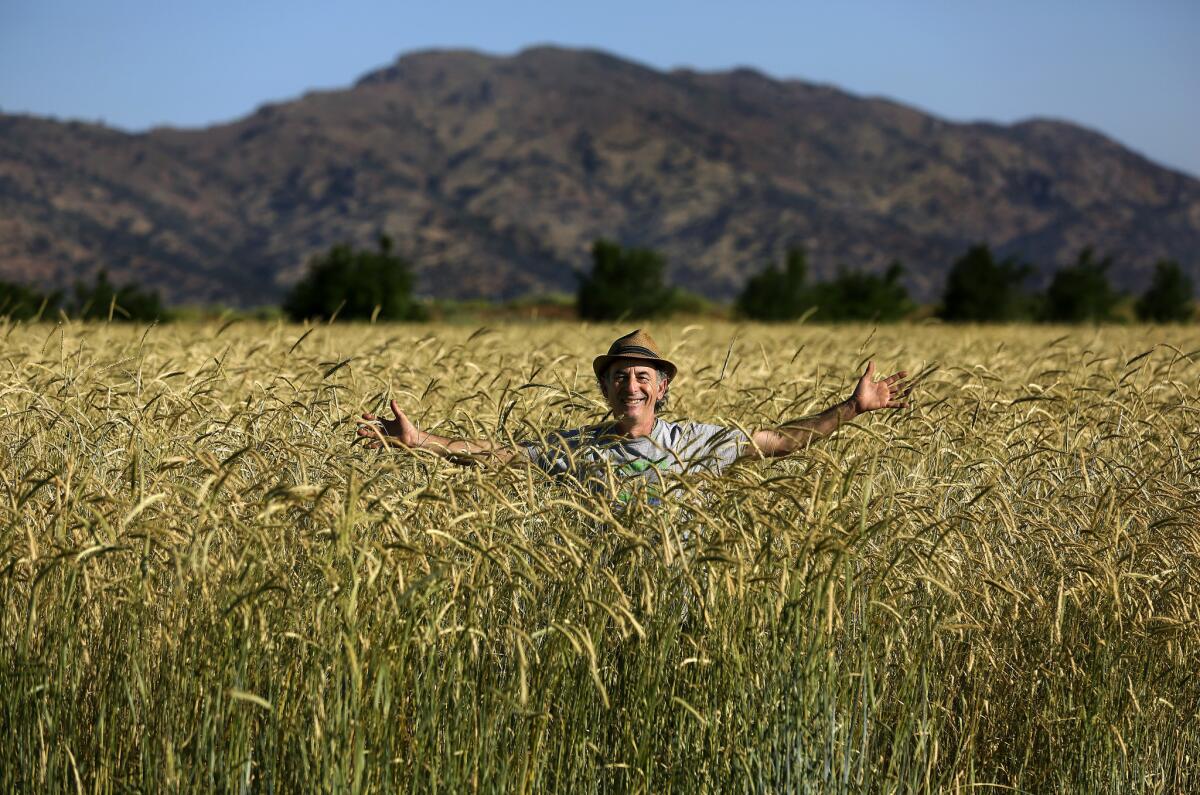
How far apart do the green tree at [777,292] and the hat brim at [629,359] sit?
32.8m

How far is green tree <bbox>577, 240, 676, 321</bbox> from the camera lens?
3672 centimetres

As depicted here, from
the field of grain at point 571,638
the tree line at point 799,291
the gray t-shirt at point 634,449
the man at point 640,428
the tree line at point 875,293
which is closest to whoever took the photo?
the field of grain at point 571,638

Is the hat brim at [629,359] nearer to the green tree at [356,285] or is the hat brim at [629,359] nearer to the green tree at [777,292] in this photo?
the green tree at [356,285]

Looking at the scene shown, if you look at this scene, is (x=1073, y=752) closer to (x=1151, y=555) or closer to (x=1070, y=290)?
(x=1151, y=555)

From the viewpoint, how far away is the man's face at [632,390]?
13.2 feet

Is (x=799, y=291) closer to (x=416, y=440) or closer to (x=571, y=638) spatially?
(x=416, y=440)

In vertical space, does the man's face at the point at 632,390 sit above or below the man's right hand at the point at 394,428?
above

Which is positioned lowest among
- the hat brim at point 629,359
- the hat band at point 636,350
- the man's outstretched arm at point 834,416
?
the man's outstretched arm at point 834,416

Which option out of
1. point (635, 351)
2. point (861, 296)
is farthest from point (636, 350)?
point (861, 296)

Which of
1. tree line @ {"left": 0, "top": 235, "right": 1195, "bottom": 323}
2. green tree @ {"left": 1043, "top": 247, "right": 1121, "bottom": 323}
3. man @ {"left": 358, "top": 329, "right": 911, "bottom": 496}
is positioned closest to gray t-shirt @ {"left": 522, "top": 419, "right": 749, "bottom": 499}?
man @ {"left": 358, "top": 329, "right": 911, "bottom": 496}

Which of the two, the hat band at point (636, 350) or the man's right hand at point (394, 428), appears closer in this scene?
the man's right hand at point (394, 428)

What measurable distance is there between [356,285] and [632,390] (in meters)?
29.7

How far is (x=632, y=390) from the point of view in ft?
13.2

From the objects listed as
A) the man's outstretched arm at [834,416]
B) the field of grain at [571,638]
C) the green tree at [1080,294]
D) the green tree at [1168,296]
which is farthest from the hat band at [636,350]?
the green tree at [1168,296]
